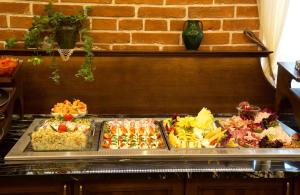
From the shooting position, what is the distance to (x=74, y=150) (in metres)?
1.90

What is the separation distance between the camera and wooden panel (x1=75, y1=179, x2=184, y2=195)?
5.88 ft

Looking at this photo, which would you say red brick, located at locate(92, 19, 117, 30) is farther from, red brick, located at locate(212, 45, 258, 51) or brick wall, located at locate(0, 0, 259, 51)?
red brick, located at locate(212, 45, 258, 51)

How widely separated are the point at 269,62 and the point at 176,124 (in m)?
0.67

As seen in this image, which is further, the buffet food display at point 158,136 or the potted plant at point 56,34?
the potted plant at point 56,34

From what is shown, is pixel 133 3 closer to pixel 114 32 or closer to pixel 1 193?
pixel 114 32

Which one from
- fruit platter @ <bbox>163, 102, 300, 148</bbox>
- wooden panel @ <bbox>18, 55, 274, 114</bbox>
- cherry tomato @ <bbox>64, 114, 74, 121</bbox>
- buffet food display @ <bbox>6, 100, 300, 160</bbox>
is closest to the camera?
buffet food display @ <bbox>6, 100, 300, 160</bbox>

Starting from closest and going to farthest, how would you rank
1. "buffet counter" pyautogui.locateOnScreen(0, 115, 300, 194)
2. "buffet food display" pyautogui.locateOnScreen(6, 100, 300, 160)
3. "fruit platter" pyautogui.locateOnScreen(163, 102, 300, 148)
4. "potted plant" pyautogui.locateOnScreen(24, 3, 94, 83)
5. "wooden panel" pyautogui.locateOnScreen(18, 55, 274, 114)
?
"buffet counter" pyautogui.locateOnScreen(0, 115, 300, 194) < "buffet food display" pyautogui.locateOnScreen(6, 100, 300, 160) < "fruit platter" pyautogui.locateOnScreen(163, 102, 300, 148) < "potted plant" pyautogui.locateOnScreen(24, 3, 94, 83) < "wooden panel" pyautogui.locateOnScreen(18, 55, 274, 114)

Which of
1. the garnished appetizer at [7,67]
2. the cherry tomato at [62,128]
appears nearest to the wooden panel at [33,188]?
the cherry tomato at [62,128]

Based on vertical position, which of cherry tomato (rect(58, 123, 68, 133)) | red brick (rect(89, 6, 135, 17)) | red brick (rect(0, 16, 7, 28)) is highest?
red brick (rect(89, 6, 135, 17))

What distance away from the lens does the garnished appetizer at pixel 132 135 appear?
6.43 feet

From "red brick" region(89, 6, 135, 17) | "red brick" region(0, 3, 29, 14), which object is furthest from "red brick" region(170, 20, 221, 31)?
"red brick" region(0, 3, 29, 14)

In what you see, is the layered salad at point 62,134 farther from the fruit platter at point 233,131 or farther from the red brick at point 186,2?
the red brick at point 186,2

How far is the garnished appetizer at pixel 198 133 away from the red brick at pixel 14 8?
0.91 m

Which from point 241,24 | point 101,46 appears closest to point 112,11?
point 101,46
